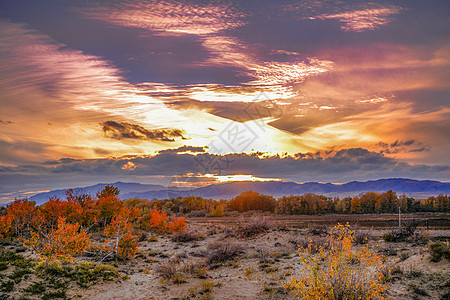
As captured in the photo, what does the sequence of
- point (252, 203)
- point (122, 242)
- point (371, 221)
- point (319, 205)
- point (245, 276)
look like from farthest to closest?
point (252, 203), point (319, 205), point (371, 221), point (122, 242), point (245, 276)

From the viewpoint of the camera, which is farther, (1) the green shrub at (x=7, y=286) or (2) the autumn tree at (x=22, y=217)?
(2) the autumn tree at (x=22, y=217)

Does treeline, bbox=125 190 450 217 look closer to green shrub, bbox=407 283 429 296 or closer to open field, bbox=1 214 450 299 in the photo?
open field, bbox=1 214 450 299

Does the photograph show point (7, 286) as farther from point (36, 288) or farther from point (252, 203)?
point (252, 203)

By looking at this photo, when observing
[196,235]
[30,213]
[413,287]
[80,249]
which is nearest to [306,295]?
[413,287]

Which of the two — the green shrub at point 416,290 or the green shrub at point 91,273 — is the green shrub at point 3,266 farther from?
the green shrub at point 416,290

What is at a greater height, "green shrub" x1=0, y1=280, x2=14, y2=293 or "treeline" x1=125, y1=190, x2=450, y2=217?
"green shrub" x1=0, y1=280, x2=14, y2=293

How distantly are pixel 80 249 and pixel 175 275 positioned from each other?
Answer: 657 centimetres

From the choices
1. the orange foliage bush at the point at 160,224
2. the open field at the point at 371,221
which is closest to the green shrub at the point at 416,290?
the open field at the point at 371,221

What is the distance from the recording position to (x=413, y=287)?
40.7 feet

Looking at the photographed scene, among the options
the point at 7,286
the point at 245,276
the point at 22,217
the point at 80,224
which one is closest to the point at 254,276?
the point at 245,276

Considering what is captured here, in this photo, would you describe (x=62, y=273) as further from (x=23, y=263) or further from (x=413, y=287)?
(x=413, y=287)

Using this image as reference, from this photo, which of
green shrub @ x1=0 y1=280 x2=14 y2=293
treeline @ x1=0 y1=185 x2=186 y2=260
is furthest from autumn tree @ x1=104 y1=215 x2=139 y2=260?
green shrub @ x1=0 y1=280 x2=14 y2=293

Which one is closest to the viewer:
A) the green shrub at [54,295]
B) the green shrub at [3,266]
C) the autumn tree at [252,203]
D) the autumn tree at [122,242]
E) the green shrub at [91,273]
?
the green shrub at [54,295]

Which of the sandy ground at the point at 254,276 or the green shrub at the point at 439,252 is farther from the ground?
the green shrub at the point at 439,252
